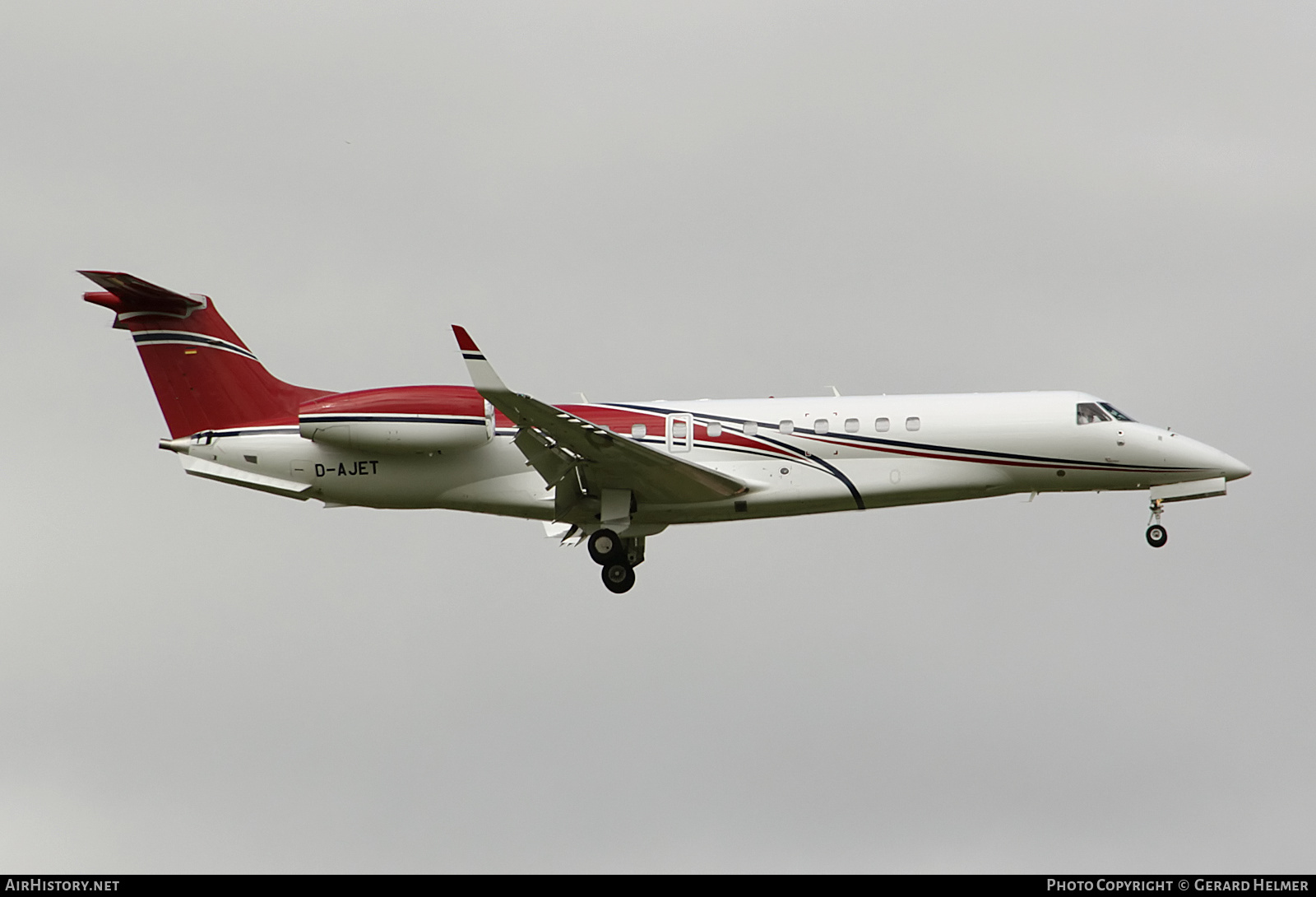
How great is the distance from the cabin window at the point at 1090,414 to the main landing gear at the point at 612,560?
814 centimetres

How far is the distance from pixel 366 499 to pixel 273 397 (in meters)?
2.65

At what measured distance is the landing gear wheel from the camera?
24.2 metres

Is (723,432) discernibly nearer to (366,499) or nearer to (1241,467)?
(366,499)

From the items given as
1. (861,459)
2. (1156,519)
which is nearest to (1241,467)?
(1156,519)

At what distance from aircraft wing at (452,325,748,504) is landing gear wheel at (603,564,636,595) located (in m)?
1.23

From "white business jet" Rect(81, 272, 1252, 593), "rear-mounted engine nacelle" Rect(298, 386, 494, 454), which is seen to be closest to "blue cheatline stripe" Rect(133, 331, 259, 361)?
"white business jet" Rect(81, 272, 1252, 593)

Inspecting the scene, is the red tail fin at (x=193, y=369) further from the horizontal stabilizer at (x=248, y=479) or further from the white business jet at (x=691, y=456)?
the horizontal stabilizer at (x=248, y=479)

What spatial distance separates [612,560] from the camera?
24.3 meters

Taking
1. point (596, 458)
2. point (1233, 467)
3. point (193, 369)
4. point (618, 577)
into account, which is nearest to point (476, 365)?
point (596, 458)

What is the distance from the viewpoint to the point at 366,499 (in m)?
24.7

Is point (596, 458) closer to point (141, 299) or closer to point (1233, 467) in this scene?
point (141, 299)

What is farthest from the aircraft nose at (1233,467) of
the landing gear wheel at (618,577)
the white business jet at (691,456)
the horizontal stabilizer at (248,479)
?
the horizontal stabilizer at (248,479)

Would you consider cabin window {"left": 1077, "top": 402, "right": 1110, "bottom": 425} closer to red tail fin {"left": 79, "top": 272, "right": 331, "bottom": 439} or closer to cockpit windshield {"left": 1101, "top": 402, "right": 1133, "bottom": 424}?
cockpit windshield {"left": 1101, "top": 402, "right": 1133, "bottom": 424}

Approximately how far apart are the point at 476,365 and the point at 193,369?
7436 mm
